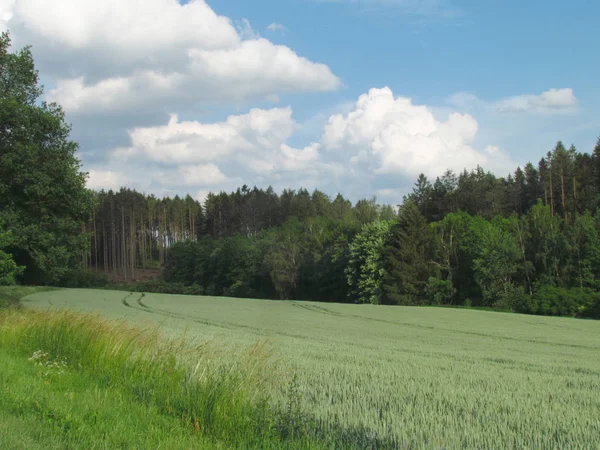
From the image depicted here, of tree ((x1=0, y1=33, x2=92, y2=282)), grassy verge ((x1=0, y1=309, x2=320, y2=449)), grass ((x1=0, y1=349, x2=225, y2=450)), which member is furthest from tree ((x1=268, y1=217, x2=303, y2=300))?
grass ((x1=0, y1=349, x2=225, y2=450))

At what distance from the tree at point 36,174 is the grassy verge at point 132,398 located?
1795 cm

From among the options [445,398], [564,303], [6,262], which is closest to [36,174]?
[6,262]

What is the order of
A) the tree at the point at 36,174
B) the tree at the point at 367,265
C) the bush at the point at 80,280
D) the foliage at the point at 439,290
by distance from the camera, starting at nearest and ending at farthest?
the tree at the point at 36,174
the foliage at the point at 439,290
the tree at the point at 367,265
the bush at the point at 80,280

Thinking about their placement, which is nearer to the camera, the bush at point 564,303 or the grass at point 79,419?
the grass at point 79,419

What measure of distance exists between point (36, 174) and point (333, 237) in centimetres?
6710

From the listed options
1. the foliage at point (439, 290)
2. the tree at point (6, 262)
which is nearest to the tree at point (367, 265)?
the foliage at point (439, 290)

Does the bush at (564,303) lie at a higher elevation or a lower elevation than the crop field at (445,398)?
lower

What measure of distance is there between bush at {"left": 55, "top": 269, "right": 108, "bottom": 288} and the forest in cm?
38

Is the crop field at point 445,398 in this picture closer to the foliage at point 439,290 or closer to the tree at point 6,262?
the tree at point 6,262

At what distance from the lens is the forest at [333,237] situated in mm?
27562

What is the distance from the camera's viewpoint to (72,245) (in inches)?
1150

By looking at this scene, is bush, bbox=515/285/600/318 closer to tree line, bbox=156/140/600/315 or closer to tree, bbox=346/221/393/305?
tree line, bbox=156/140/600/315

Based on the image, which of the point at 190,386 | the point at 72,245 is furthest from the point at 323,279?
the point at 190,386

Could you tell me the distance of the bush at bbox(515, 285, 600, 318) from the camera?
47.4m
